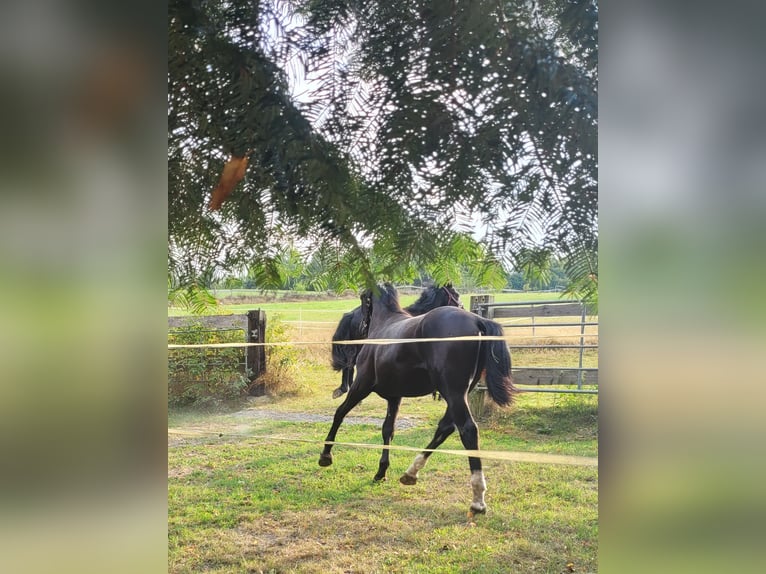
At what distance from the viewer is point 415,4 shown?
1.44ft

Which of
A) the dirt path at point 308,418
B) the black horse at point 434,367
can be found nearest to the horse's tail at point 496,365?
the black horse at point 434,367

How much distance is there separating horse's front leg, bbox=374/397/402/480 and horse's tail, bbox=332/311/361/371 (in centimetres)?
17

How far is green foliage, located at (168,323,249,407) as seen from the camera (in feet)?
5.35

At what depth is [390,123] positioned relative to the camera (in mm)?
468

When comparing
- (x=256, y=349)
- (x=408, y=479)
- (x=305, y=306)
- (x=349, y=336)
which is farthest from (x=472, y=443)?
(x=256, y=349)

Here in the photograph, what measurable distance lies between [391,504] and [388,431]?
196 millimetres

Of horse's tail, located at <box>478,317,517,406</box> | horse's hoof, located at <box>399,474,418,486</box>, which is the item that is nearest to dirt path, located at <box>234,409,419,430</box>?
horse's hoof, located at <box>399,474,418,486</box>

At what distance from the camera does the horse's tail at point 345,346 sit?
4.91ft

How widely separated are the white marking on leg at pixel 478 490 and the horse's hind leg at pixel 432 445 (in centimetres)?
12

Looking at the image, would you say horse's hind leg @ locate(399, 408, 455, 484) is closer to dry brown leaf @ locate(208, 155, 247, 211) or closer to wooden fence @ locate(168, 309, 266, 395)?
wooden fence @ locate(168, 309, 266, 395)

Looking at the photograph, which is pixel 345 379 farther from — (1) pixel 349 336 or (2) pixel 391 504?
(2) pixel 391 504

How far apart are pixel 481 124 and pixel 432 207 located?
0.08 metres
